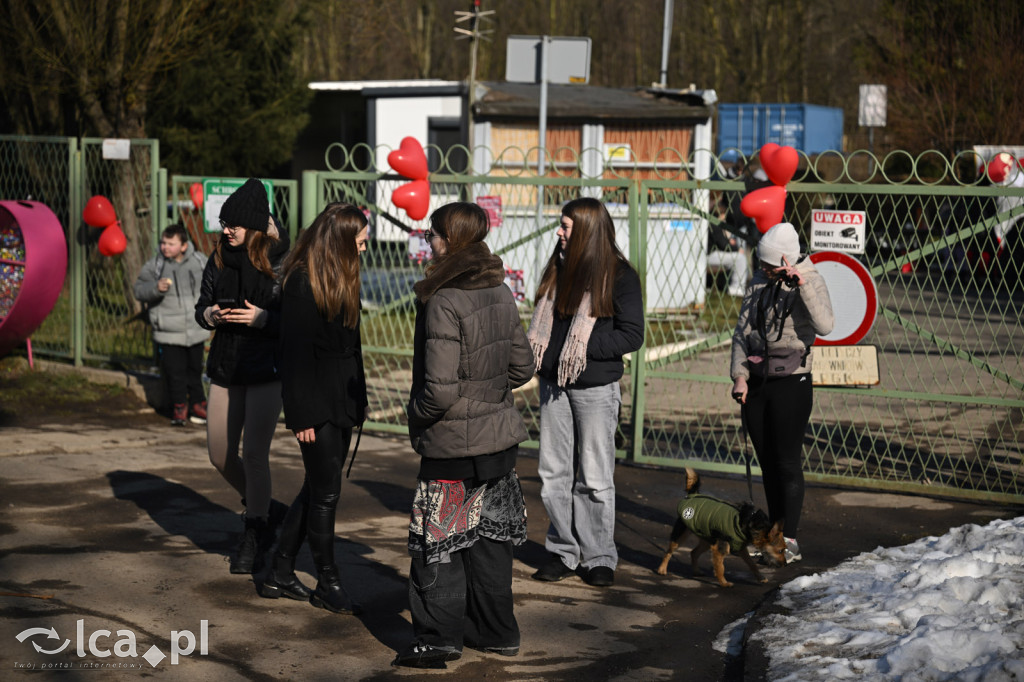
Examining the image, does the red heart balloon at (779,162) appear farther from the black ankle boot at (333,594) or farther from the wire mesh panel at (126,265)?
the wire mesh panel at (126,265)

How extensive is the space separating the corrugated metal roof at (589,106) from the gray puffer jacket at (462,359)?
1185cm

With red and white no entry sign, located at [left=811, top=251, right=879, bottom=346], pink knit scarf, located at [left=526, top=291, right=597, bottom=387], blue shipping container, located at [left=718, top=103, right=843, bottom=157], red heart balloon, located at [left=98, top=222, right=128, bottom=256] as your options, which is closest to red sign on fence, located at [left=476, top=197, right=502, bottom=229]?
red and white no entry sign, located at [left=811, top=251, right=879, bottom=346]

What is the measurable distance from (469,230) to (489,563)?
4.45 ft

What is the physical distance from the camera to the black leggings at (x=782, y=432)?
19.3ft

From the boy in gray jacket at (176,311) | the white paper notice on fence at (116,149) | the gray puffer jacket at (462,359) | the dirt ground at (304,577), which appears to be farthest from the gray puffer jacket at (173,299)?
the gray puffer jacket at (462,359)

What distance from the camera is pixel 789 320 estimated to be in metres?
5.90

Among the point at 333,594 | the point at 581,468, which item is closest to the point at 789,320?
the point at 581,468

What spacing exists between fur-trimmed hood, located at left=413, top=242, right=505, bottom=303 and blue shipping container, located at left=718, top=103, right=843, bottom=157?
25.0 metres

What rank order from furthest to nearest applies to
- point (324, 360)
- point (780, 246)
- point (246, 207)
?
1. point (780, 246)
2. point (246, 207)
3. point (324, 360)

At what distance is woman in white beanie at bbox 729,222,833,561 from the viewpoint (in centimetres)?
582

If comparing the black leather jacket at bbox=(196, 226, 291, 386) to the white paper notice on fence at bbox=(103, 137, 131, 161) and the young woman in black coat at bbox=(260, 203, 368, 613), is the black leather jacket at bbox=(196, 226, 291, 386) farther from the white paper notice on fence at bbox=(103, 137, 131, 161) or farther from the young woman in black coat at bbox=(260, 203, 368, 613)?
the white paper notice on fence at bbox=(103, 137, 131, 161)

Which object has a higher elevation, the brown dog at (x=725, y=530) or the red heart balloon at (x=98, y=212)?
the red heart balloon at (x=98, y=212)

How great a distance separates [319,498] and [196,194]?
6232mm

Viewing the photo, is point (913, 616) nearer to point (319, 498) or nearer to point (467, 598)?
point (467, 598)
